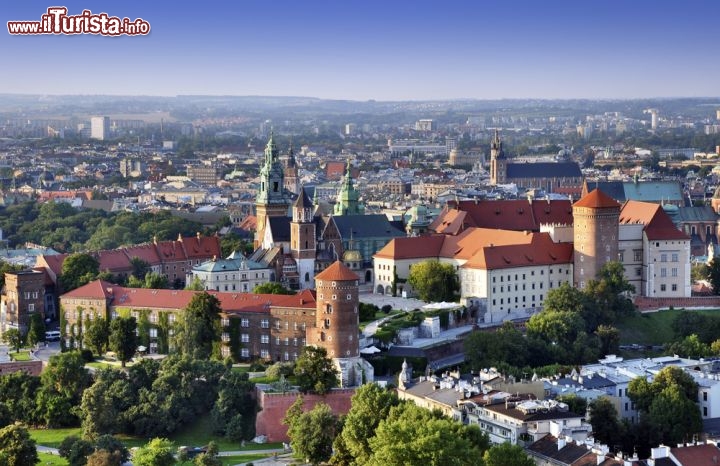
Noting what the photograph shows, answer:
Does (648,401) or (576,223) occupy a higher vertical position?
(576,223)

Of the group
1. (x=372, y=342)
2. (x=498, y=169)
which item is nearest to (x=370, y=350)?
(x=372, y=342)

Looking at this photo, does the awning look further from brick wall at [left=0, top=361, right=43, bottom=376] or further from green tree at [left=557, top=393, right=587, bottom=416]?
brick wall at [left=0, top=361, right=43, bottom=376]

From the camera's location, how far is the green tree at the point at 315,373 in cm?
6397

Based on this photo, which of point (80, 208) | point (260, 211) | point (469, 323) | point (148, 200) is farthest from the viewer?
point (148, 200)

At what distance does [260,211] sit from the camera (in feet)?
301

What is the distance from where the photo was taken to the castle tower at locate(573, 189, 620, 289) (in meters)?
81.2

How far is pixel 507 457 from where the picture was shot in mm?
50250

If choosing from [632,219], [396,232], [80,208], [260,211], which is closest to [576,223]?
[632,219]

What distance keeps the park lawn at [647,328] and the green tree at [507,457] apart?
28210mm

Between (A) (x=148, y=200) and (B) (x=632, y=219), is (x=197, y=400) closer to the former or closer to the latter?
(B) (x=632, y=219)

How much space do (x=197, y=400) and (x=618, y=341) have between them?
22.9 meters

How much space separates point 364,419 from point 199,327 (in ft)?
49.3

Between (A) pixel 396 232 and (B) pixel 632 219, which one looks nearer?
(B) pixel 632 219

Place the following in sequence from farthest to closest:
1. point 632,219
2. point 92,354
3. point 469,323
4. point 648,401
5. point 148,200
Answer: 1. point 148,200
2. point 632,219
3. point 469,323
4. point 92,354
5. point 648,401
